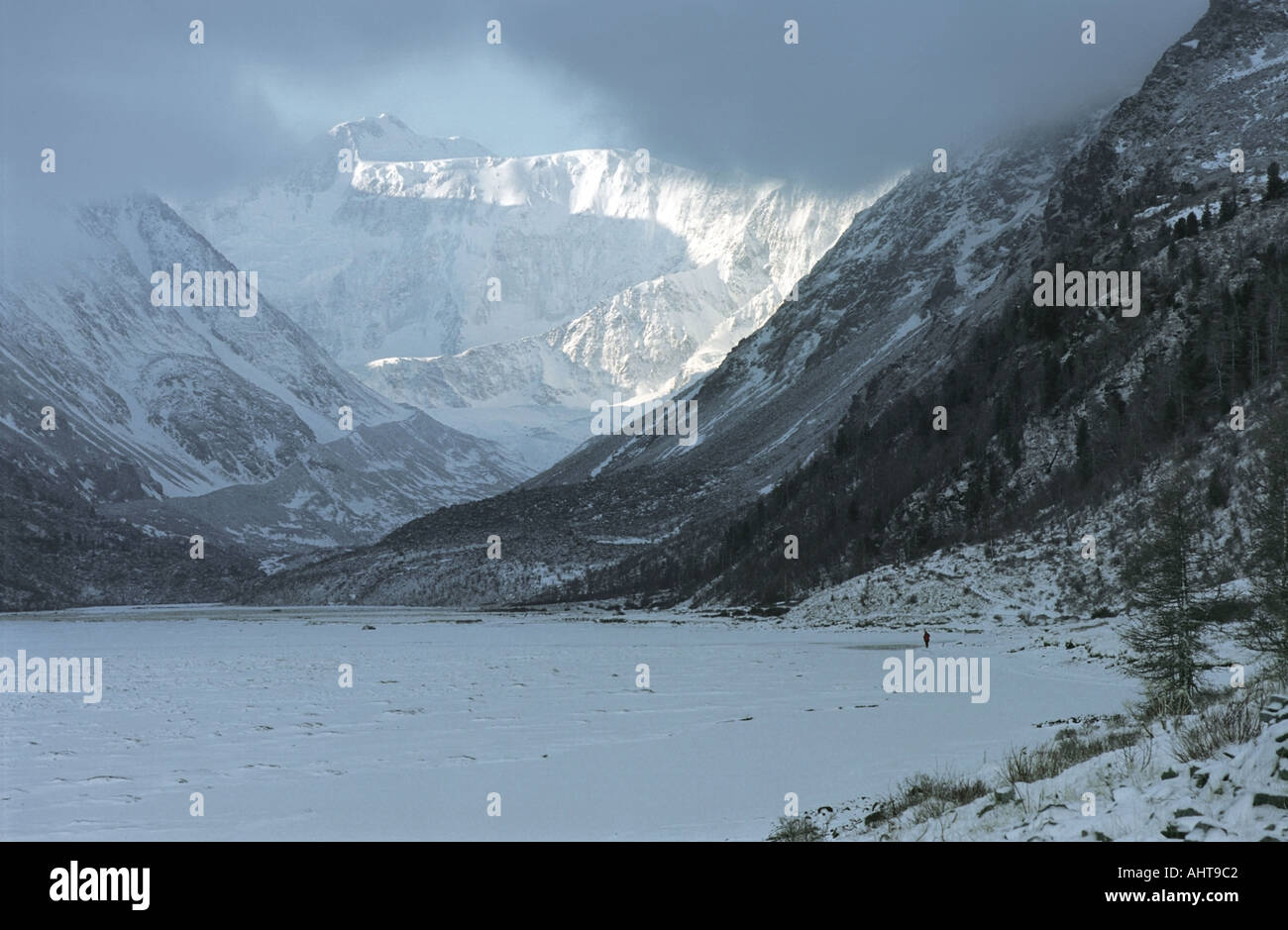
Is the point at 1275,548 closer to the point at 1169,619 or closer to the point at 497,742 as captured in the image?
the point at 1169,619

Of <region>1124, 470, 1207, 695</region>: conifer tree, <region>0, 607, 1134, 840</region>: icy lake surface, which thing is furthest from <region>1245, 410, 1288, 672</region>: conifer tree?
<region>0, 607, 1134, 840</region>: icy lake surface

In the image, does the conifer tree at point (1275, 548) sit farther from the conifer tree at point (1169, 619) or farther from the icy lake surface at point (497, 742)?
the icy lake surface at point (497, 742)

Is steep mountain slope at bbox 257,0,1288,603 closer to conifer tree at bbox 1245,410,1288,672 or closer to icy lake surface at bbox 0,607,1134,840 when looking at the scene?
icy lake surface at bbox 0,607,1134,840

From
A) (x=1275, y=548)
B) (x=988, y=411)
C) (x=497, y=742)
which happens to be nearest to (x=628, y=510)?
(x=988, y=411)

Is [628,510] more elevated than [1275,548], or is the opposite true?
[628,510]

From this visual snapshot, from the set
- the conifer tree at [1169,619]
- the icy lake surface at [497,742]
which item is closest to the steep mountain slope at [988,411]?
the icy lake surface at [497,742]

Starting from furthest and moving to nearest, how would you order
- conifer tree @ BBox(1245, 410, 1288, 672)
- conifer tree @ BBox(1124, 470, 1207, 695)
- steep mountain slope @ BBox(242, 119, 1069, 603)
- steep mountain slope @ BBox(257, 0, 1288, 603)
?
steep mountain slope @ BBox(242, 119, 1069, 603)
steep mountain slope @ BBox(257, 0, 1288, 603)
conifer tree @ BBox(1124, 470, 1207, 695)
conifer tree @ BBox(1245, 410, 1288, 672)
